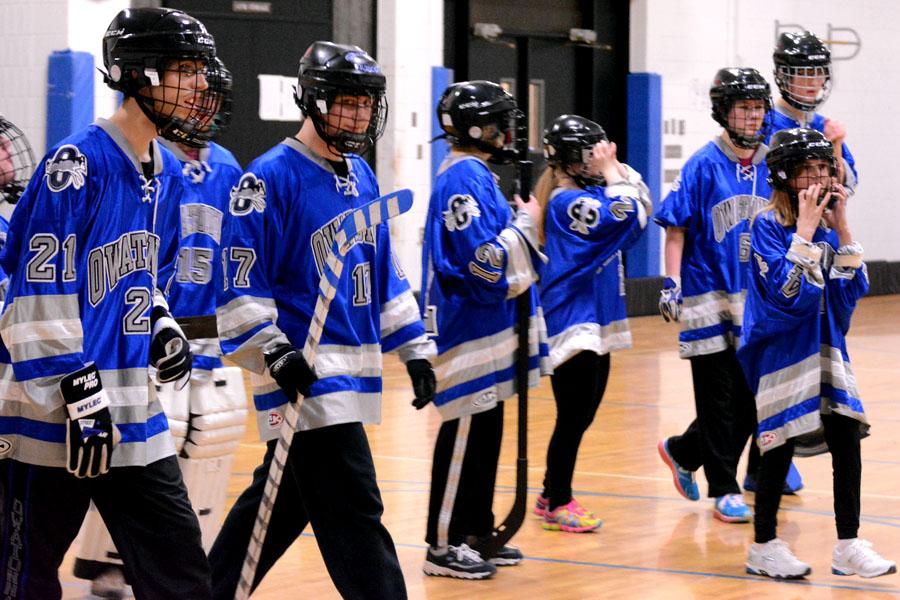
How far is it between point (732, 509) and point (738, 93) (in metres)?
1.73

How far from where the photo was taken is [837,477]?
17.0 ft

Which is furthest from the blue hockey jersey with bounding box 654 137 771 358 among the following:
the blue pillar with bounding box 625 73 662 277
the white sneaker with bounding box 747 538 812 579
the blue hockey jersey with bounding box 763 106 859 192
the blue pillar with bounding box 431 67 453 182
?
the blue pillar with bounding box 625 73 662 277

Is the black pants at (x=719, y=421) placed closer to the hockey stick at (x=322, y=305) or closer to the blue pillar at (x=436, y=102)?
the hockey stick at (x=322, y=305)

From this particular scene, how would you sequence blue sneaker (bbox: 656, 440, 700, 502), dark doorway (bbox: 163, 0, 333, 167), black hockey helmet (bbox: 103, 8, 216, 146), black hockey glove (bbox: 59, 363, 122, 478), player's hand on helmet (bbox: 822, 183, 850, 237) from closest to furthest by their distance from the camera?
black hockey glove (bbox: 59, 363, 122, 478) < black hockey helmet (bbox: 103, 8, 216, 146) < player's hand on helmet (bbox: 822, 183, 850, 237) < blue sneaker (bbox: 656, 440, 700, 502) < dark doorway (bbox: 163, 0, 333, 167)

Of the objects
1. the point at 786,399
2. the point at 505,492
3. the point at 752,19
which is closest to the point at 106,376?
the point at 786,399

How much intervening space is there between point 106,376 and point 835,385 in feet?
8.93

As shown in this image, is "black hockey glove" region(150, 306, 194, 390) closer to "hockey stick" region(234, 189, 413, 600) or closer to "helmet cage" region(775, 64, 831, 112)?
"hockey stick" region(234, 189, 413, 600)

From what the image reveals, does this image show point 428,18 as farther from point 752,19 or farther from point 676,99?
point 752,19

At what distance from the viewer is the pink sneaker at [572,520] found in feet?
19.3

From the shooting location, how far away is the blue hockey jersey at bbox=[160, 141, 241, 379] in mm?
4840

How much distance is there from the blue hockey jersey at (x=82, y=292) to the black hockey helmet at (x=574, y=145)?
8.96ft

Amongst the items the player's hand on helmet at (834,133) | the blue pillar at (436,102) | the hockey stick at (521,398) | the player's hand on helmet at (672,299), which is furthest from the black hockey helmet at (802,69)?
the blue pillar at (436,102)

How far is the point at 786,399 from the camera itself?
518 centimetres

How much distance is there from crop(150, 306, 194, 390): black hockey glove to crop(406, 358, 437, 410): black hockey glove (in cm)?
84
